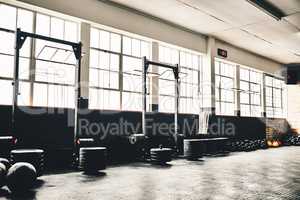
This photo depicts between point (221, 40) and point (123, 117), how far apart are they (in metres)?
4.91

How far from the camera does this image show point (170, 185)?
3496 mm

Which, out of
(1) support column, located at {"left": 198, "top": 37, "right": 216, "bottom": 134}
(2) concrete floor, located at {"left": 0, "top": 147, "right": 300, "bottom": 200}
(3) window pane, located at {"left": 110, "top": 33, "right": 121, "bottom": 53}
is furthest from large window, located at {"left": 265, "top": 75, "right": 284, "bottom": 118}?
(2) concrete floor, located at {"left": 0, "top": 147, "right": 300, "bottom": 200}

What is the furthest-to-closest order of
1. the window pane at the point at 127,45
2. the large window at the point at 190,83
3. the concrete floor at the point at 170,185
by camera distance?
the large window at the point at 190,83 < the window pane at the point at 127,45 < the concrete floor at the point at 170,185

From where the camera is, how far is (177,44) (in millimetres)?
7816

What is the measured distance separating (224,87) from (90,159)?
22.1 feet

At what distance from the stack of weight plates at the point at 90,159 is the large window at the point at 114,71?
183 cm

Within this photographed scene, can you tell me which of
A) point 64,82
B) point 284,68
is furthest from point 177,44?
point 284,68

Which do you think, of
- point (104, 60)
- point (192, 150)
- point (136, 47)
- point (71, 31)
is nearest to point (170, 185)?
point (192, 150)

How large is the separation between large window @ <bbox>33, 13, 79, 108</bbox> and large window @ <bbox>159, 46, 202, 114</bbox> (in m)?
2.60

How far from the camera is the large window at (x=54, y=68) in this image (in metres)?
5.32

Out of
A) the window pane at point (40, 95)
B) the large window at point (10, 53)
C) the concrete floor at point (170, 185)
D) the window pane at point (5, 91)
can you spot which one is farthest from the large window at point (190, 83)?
the window pane at point (5, 91)

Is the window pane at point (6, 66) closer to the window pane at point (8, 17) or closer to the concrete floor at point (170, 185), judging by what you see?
the window pane at point (8, 17)

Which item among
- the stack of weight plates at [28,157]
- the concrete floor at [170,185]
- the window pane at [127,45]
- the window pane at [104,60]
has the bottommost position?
the concrete floor at [170,185]

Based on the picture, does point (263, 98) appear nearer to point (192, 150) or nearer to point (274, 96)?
point (274, 96)
